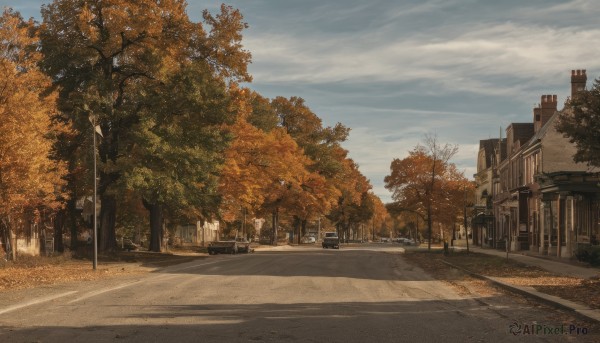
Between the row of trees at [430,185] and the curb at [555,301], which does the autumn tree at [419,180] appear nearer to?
the row of trees at [430,185]

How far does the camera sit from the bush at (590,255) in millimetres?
27797

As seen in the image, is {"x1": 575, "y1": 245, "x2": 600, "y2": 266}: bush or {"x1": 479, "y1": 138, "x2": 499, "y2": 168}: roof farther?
{"x1": 479, "y1": 138, "x2": 499, "y2": 168}: roof

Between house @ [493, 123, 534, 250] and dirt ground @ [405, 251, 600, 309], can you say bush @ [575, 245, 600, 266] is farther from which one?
house @ [493, 123, 534, 250]

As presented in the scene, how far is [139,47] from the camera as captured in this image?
115ft

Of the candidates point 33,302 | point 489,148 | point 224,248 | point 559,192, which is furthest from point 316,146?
point 33,302

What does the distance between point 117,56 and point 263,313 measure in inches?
994

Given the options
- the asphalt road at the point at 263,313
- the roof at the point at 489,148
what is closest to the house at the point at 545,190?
the roof at the point at 489,148

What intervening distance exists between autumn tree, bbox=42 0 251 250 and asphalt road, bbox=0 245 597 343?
14548mm

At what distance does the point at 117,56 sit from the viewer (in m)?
35.8

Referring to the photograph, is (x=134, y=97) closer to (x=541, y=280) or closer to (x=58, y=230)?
(x=58, y=230)

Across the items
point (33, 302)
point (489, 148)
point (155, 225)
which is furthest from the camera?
point (489, 148)

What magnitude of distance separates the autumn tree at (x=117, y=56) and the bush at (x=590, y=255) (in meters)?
18.6

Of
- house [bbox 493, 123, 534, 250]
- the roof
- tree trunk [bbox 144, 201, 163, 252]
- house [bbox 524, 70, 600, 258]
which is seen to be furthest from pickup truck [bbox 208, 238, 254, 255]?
the roof

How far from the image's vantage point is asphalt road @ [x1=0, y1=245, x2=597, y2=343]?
11.0 m
